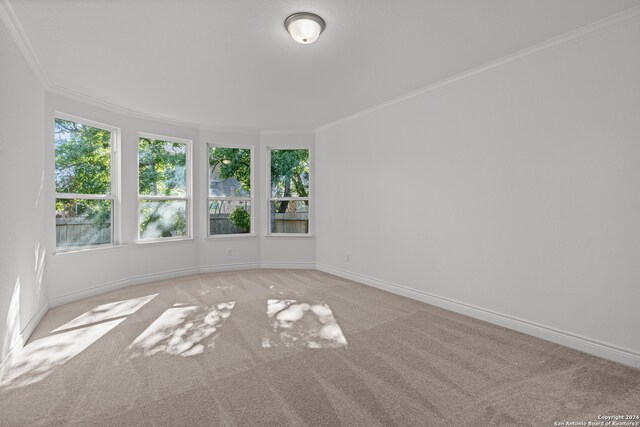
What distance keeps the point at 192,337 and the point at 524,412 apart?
262 centimetres

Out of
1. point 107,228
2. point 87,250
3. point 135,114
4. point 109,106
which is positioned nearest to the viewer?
point 87,250

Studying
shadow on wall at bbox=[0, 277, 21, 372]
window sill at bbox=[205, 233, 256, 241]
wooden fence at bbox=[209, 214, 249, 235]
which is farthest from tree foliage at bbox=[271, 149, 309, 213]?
shadow on wall at bbox=[0, 277, 21, 372]

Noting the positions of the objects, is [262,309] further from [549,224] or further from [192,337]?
[549,224]

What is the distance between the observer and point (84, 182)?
14.1 ft

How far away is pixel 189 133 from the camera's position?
5.61 metres

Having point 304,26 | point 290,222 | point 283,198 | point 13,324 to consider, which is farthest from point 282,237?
point 304,26

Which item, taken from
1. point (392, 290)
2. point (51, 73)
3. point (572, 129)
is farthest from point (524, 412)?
point (51, 73)

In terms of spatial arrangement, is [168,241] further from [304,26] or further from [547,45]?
[547,45]

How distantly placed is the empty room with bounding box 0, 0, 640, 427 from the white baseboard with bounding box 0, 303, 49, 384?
33 millimetres

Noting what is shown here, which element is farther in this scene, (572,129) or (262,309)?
(262,309)

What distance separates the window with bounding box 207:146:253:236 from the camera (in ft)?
19.5

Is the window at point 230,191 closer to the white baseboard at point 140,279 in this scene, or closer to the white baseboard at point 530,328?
the white baseboard at point 140,279

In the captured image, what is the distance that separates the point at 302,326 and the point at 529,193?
2520mm

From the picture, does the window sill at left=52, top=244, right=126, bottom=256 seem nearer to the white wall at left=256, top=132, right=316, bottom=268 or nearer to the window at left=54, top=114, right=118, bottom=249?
the window at left=54, top=114, right=118, bottom=249
